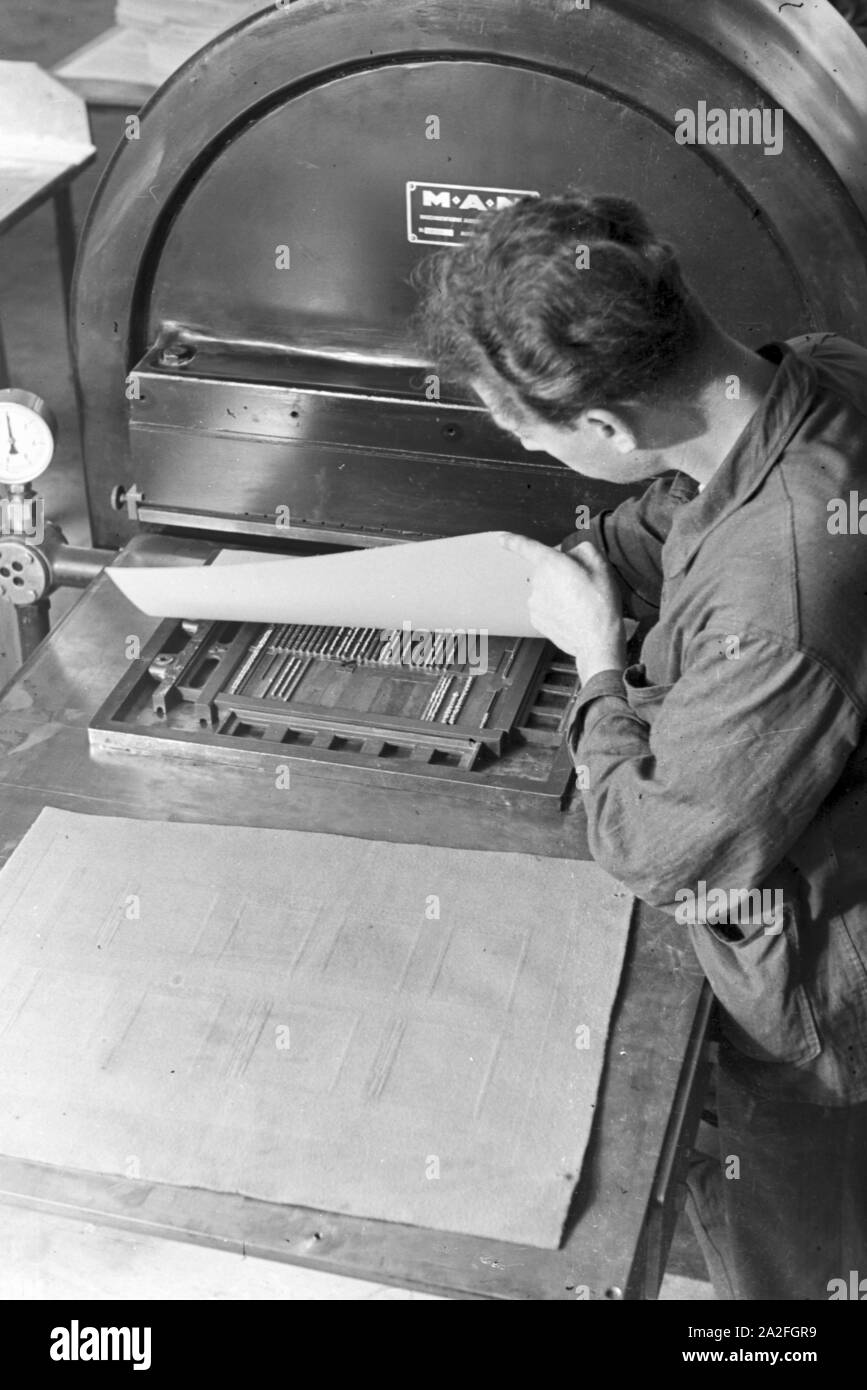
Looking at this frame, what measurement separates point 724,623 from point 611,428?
0.79ft

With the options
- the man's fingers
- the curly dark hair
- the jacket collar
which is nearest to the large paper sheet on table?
the man's fingers

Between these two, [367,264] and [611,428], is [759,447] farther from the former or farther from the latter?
[367,264]

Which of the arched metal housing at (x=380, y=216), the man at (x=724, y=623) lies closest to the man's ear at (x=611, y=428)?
the man at (x=724, y=623)

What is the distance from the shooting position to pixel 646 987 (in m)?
1.68

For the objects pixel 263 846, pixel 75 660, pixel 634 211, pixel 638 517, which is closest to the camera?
pixel 634 211

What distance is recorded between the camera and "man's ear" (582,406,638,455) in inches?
60.2

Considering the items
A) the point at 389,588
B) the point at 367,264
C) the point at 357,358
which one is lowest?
the point at 389,588

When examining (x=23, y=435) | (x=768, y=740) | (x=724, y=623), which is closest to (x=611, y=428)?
(x=724, y=623)

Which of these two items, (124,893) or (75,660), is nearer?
(124,893)

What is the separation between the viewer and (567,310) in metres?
1.48

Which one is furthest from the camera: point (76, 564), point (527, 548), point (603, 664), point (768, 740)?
point (76, 564)

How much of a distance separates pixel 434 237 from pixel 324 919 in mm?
1070
